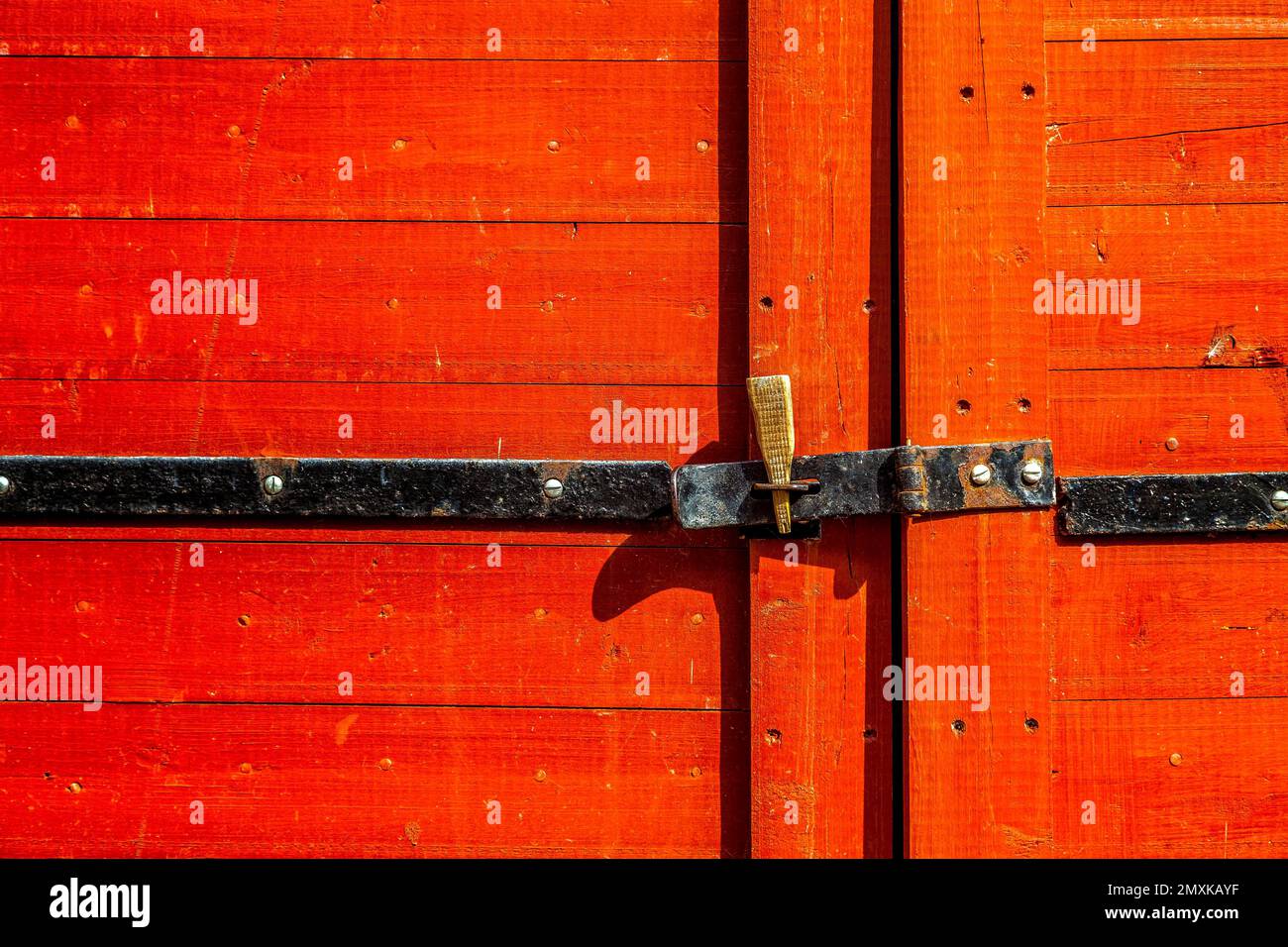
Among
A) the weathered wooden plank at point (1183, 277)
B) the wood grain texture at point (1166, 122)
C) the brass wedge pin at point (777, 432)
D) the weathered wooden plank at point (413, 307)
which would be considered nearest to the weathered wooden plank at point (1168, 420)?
the weathered wooden plank at point (1183, 277)

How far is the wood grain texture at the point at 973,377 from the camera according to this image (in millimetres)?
1365

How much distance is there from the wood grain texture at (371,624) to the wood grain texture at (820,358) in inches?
4.2

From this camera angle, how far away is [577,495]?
1.41m

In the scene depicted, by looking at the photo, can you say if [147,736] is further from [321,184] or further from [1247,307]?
[1247,307]

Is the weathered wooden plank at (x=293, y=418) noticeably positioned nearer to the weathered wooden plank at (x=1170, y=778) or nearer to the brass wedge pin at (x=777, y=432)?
the brass wedge pin at (x=777, y=432)

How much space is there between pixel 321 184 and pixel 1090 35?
1188 millimetres

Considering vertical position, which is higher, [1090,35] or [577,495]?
[1090,35]

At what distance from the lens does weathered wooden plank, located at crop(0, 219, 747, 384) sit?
1.45 metres

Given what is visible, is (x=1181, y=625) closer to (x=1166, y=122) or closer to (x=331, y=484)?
(x=1166, y=122)

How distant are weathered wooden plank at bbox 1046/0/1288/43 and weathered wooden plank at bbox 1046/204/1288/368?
0.85 ft

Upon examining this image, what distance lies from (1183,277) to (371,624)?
4.42 ft

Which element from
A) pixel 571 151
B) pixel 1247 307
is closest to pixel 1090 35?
pixel 1247 307

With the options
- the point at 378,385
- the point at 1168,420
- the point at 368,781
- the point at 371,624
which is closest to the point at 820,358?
the point at 1168,420

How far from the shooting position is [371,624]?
1.46 m
